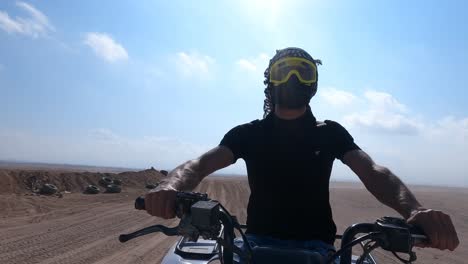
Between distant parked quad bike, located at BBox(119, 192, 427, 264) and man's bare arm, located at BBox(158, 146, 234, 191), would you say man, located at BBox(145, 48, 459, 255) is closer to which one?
man's bare arm, located at BBox(158, 146, 234, 191)

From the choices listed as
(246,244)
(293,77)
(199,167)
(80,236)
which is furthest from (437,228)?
(80,236)

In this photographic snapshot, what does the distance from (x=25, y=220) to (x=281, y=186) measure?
38.6ft

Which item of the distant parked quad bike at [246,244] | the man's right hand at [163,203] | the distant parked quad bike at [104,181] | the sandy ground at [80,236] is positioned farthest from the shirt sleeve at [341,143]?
the distant parked quad bike at [104,181]

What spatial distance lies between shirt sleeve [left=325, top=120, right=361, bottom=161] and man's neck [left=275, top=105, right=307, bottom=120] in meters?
0.28

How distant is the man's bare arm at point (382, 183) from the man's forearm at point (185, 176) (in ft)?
3.65

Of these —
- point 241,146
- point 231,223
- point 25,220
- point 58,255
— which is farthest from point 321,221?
point 25,220

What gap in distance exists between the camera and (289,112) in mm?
3539

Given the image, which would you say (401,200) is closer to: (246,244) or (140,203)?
(246,244)

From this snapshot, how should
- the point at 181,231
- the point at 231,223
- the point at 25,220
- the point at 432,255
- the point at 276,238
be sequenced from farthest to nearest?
the point at 25,220 < the point at 432,255 < the point at 276,238 < the point at 231,223 < the point at 181,231

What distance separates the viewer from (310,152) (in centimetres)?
340

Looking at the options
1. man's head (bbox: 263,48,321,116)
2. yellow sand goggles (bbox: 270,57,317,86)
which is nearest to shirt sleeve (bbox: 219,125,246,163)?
man's head (bbox: 263,48,321,116)

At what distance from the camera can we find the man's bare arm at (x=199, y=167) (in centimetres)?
304

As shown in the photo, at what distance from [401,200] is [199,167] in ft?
4.60

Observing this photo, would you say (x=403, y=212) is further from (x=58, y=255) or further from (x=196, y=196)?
(x=58, y=255)
